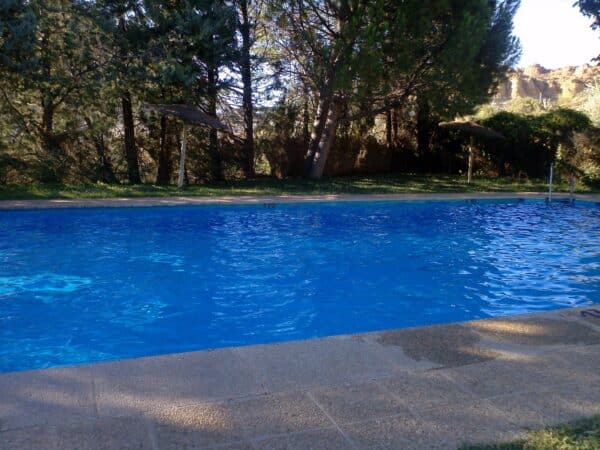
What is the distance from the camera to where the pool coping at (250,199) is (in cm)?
1147

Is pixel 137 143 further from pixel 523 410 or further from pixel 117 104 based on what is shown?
pixel 523 410

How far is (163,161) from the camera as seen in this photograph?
1659 centimetres

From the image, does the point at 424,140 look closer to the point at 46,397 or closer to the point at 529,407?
the point at 529,407

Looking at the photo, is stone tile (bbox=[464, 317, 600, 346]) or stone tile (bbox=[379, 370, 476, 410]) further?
stone tile (bbox=[464, 317, 600, 346])

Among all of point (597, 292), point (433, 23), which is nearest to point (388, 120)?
point (433, 23)

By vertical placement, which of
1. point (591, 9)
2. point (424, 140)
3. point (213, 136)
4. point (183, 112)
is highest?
point (591, 9)

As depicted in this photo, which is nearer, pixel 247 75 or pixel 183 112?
pixel 183 112

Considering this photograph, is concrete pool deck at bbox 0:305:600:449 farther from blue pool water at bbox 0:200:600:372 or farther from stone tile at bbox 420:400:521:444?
blue pool water at bbox 0:200:600:372

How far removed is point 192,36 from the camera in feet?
46.5

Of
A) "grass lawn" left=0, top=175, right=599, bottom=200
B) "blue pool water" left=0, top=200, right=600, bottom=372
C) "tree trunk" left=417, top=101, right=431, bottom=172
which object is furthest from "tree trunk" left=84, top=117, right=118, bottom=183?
"tree trunk" left=417, top=101, right=431, bottom=172

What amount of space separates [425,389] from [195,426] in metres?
1.31

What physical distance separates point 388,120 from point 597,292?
1560 cm

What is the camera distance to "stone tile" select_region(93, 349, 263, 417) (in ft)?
9.09

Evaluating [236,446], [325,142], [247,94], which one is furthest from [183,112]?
[236,446]
